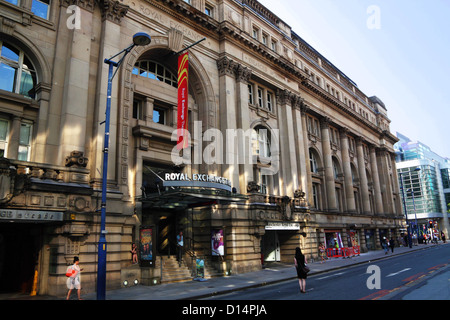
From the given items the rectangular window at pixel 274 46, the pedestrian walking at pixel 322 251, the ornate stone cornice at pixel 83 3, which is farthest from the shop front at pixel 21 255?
the rectangular window at pixel 274 46

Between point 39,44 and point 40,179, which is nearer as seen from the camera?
point 40,179

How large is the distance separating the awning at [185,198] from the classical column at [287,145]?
10.3 metres

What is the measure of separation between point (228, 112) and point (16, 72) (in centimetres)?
1547

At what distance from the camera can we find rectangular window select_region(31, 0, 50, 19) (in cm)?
1934

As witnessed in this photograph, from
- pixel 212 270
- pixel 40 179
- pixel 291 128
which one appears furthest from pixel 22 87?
pixel 291 128

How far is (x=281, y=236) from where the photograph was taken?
3247 centimetres

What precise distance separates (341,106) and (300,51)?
1065cm

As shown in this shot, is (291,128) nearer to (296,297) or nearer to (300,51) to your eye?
(300,51)

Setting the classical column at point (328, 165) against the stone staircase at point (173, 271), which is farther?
the classical column at point (328, 165)

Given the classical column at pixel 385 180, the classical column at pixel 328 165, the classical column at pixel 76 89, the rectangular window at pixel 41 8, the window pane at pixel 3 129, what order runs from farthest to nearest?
1. the classical column at pixel 385 180
2. the classical column at pixel 328 165
3. the rectangular window at pixel 41 8
4. the classical column at pixel 76 89
5. the window pane at pixel 3 129

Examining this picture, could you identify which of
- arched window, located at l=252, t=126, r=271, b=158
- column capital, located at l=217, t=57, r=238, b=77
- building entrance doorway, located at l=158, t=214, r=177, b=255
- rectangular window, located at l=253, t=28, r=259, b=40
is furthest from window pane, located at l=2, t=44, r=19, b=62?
rectangular window, located at l=253, t=28, r=259, b=40

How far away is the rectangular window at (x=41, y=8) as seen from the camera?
19344mm

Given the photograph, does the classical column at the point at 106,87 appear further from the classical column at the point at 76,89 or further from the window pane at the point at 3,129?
the window pane at the point at 3,129

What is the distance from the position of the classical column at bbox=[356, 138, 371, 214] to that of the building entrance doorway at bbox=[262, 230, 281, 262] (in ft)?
75.0
